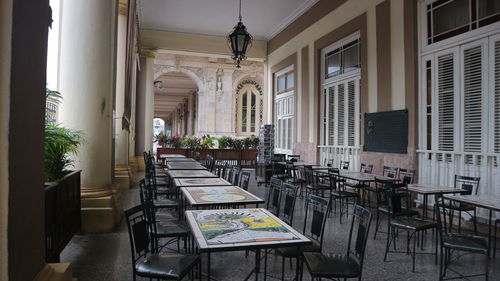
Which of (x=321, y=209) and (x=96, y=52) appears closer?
(x=321, y=209)

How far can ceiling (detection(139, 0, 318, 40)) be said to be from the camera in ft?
34.7

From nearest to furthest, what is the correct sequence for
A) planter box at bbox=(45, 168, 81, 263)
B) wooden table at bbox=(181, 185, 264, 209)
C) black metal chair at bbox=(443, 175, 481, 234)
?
planter box at bbox=(45, 168, 81, 263)
wooden table at bbox=(181, 185, 264, 209)
black metal chair at bbox=(443, 175, 481, 234)

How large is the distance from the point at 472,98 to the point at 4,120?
19.6 feet

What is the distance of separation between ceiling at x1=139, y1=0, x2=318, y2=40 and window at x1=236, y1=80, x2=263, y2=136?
549 centimetres

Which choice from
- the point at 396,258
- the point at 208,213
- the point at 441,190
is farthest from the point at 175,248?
the point at 441,190

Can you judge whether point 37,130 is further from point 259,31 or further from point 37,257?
point 259,31

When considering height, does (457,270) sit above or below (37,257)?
below

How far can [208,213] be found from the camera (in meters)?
2.83

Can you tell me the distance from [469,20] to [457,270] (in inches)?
161

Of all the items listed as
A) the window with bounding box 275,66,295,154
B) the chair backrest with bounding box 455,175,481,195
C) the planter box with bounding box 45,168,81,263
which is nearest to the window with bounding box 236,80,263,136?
Answer: the window with bounding box 275,66,295,154

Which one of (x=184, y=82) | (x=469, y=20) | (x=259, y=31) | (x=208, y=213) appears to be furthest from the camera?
(x=184, y=82)

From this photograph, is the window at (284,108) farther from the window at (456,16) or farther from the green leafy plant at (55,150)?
the green leafy plant at (55,150)

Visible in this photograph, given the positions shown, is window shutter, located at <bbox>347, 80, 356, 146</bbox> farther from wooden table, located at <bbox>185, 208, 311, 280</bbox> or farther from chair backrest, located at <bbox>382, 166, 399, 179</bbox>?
wooden table, located at <bbox>185, 208, 311, 280</bbox>

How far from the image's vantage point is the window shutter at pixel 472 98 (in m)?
5.21
